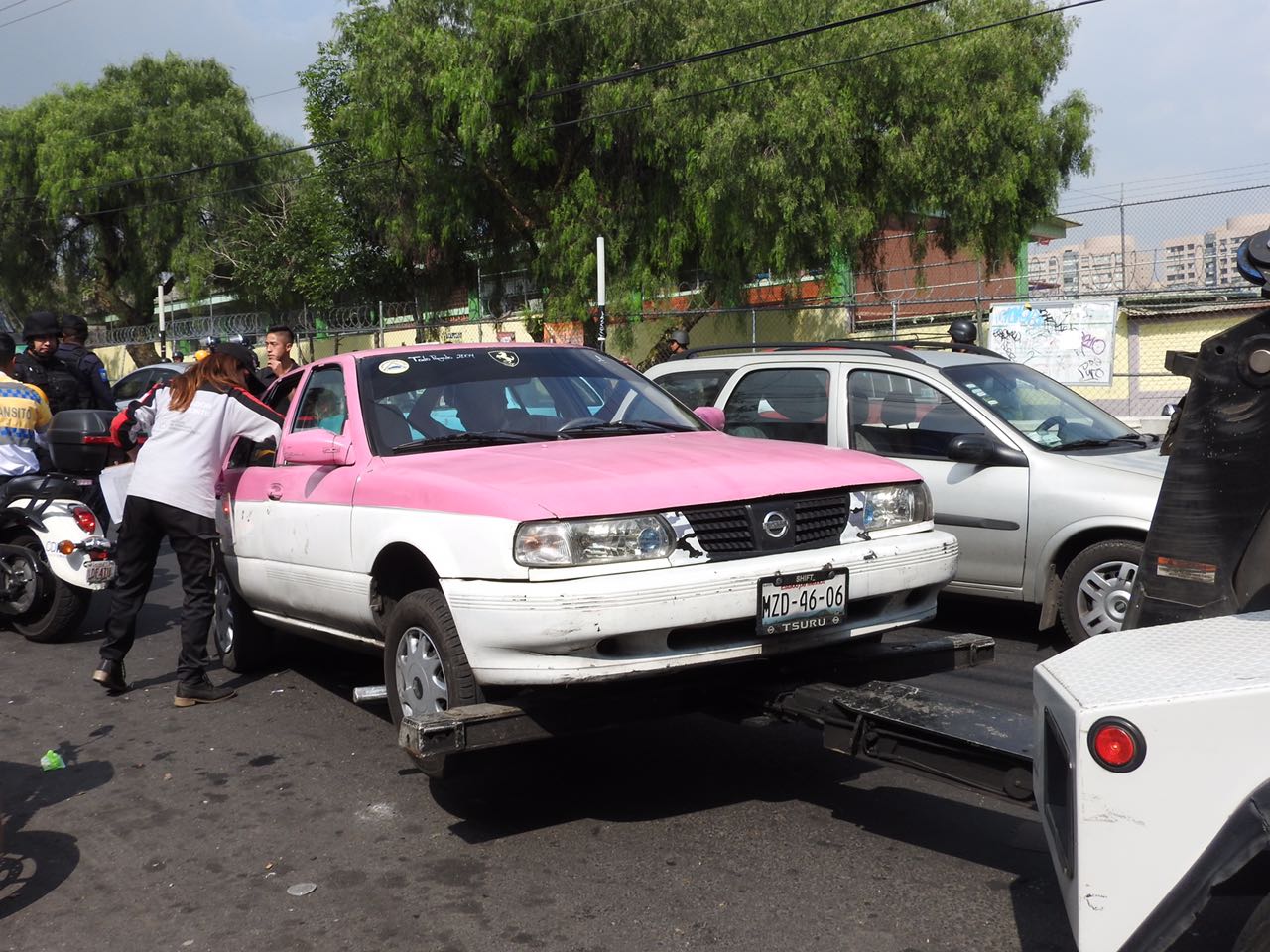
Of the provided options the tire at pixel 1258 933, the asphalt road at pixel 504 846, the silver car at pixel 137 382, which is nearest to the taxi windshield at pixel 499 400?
the asphalt road at pixel 504 846

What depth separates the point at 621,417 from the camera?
5812mm

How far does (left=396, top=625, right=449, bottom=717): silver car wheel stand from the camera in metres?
4.71

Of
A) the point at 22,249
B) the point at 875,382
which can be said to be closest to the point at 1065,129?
the point at 875,382

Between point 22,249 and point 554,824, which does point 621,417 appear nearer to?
point 554,824

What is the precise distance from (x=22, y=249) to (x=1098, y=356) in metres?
38.4

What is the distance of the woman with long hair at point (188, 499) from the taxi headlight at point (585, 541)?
2689 mm

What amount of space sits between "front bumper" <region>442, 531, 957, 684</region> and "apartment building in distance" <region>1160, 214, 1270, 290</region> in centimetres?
1516

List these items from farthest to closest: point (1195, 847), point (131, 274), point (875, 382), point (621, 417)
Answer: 1. point (131, 274)
2. point (875, 382)
3. point (621, 417)
4. point (1195, 847)

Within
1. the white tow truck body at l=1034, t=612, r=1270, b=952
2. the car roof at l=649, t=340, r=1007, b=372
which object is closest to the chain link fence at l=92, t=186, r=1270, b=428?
the car roof at l=649, t=340, r=1007, b=372

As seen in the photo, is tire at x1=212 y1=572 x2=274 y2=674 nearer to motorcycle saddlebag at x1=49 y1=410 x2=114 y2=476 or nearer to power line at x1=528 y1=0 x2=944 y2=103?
motorcycle saddlebag at x1=49 y1=410 x2=114 y2=476

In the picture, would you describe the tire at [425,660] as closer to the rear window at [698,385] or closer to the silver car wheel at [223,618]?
the silver car wheel at [223,618]

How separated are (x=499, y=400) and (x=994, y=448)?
9.84ft

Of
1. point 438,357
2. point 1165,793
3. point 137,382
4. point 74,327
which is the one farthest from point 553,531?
point 137,382

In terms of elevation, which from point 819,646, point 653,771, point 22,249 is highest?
point 22,249
